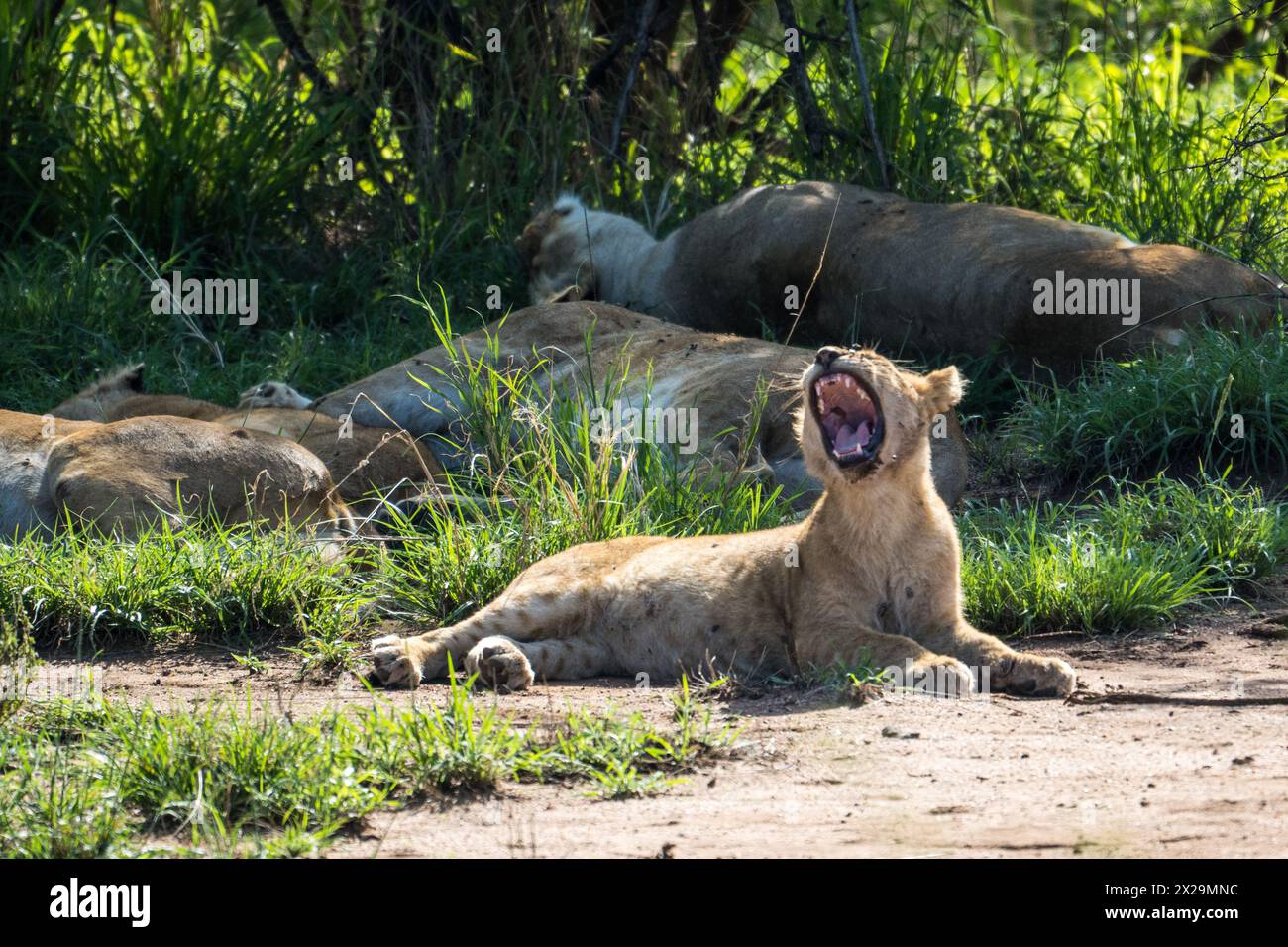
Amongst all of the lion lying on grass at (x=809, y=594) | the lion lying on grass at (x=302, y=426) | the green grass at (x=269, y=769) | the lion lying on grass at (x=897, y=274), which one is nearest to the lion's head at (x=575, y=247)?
the lion lying on grass at (x=897, y=274)

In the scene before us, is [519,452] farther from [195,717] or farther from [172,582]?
[195,717]

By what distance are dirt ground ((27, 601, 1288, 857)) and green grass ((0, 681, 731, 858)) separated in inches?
3.1

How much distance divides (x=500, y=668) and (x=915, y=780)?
1477mm

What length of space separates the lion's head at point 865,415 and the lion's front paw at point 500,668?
1.04 m

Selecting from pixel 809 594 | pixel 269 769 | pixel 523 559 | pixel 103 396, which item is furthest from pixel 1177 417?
pixel 103 396

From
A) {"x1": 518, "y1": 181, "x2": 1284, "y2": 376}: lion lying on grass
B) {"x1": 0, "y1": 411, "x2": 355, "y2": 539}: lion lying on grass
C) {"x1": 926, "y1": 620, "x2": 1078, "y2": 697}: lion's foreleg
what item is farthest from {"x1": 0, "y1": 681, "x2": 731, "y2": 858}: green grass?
{"x1": 518, "y1": 181, "x2": 1284, "y2": 376}: lion lying on grass

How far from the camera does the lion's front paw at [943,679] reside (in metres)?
4.59

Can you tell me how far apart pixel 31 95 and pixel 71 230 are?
3.25 ft

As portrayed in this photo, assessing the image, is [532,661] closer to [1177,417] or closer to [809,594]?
[809,594]

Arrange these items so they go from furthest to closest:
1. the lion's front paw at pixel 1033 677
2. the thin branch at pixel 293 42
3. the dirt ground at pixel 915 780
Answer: the thin branch at pixel 293 42 → the lion's front paw at pixel 1033 677 → the dirt ground at pixel 915 780

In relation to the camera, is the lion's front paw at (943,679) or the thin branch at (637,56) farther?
the thin branch at (637,56)

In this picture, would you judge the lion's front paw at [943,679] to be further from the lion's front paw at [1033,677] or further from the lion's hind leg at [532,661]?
the lion's hind leg at [532,661]

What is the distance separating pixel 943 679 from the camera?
181 inches

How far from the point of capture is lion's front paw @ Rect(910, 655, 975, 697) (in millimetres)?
4586
